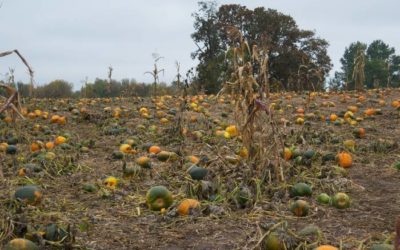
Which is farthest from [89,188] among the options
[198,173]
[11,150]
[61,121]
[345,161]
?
[61,121]

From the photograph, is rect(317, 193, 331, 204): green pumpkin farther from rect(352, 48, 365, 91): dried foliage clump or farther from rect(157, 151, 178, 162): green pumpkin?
rect(352, 48, 365, 91): dried foliage clump

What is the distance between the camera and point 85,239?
4.19 m

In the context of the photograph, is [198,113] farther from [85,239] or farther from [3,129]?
[85,239]

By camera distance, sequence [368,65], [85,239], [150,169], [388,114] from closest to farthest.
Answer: [85,239] → [150,169] → [388,114] → [368,65]

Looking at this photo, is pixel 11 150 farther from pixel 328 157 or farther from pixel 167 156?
pixel 328 157

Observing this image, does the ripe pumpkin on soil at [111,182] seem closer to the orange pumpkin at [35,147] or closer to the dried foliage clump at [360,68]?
the orange pumpkin at [35,147]

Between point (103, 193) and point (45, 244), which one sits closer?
point (45, 244)

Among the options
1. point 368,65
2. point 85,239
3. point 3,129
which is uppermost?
point 368,65

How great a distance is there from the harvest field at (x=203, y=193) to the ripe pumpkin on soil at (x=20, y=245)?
16 centimetres

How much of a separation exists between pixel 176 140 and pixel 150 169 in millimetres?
2124

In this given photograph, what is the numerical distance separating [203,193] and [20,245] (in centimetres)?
216

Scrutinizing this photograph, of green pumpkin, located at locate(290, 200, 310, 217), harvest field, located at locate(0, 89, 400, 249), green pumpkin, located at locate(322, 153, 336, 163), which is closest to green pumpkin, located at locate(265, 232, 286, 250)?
harvest field, located at locate(0, 89, 400, 249)

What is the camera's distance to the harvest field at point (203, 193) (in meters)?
4.03

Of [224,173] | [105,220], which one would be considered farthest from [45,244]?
[224,173]
